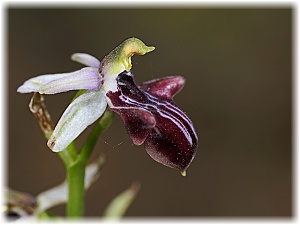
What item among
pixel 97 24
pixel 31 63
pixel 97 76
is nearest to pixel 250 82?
pixel 97 24

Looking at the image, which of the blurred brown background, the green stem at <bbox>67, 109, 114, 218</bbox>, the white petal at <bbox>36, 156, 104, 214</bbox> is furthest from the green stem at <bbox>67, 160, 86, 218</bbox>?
the blurred brown background

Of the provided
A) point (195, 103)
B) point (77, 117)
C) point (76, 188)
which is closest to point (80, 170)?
point (76, 188)

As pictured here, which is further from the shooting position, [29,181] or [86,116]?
[29,181]

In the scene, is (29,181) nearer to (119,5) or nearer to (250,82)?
(119,5)

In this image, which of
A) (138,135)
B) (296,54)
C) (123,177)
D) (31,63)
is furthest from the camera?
(296,54)

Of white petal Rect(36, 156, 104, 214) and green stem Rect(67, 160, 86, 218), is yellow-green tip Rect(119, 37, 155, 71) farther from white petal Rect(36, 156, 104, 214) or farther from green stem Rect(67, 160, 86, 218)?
white petal Rect(36, 156, 104, 214)

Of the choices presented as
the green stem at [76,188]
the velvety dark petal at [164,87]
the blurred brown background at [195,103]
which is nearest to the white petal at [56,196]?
the green stem at [76,188]

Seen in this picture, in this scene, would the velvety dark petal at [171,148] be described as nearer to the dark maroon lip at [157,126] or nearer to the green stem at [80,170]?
the dark maroon lip at [157,126]
